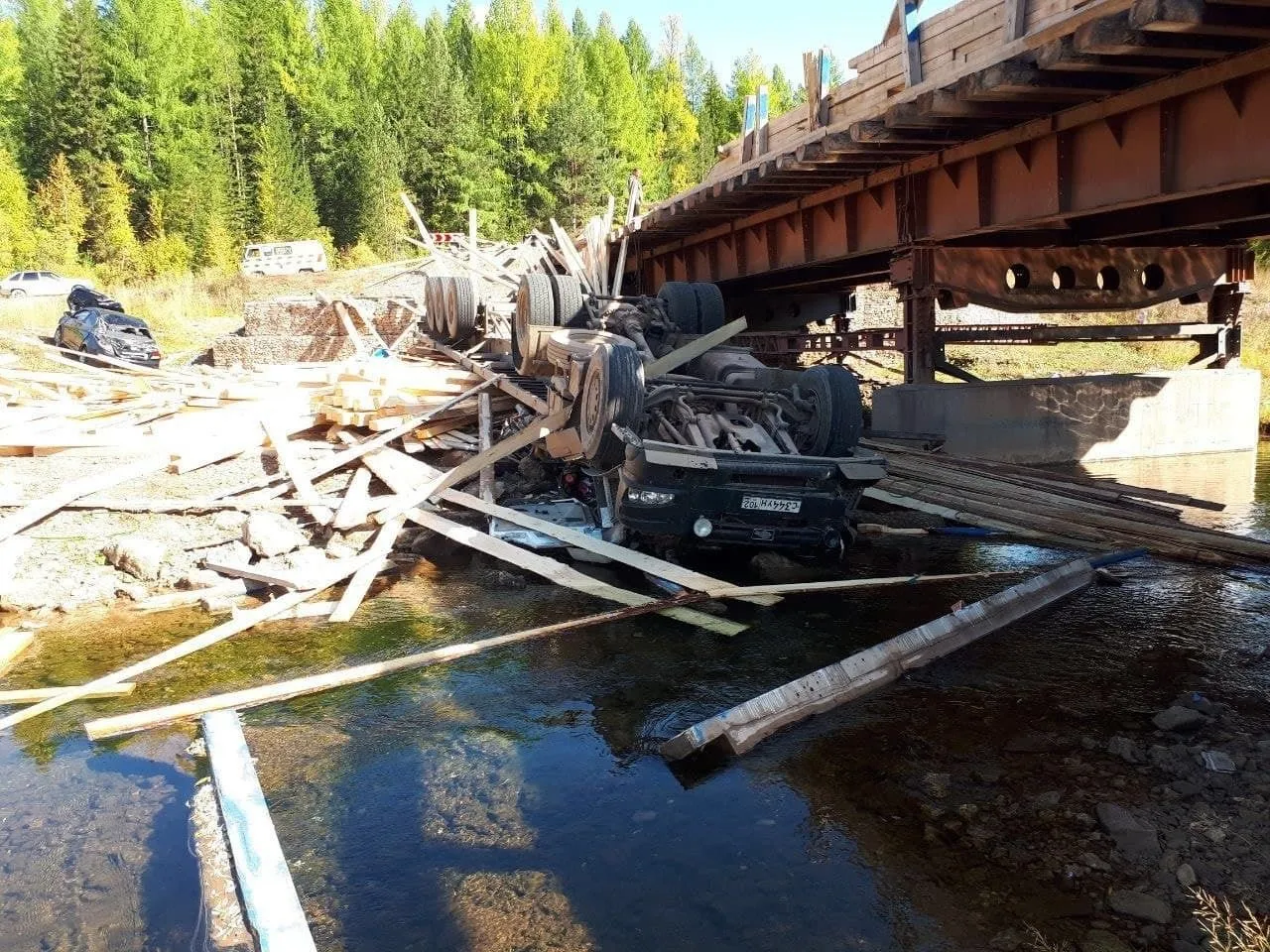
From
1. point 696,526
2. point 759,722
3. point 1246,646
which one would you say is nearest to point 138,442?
point 696,526

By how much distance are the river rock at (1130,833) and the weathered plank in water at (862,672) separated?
160 centimetres

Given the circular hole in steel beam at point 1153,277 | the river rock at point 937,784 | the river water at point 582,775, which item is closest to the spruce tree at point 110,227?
the circular hole in steel beam at point 1153,277

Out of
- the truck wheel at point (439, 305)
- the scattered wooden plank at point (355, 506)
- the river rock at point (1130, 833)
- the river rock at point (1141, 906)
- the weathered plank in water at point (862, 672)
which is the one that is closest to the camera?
the river rock at point (1141, 906)

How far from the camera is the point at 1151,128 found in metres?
8.68

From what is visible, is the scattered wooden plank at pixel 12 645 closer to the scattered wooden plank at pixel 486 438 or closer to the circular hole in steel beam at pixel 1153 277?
the scattered wooden plank at pixel 486 438

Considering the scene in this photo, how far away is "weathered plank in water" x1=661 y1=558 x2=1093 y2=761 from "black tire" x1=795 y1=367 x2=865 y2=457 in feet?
6.62

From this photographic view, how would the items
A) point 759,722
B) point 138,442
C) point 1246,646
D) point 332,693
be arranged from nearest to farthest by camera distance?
point 759,722 → point 332,693 → point 1246,646 → point 138,442

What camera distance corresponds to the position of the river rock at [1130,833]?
3688 millimetres

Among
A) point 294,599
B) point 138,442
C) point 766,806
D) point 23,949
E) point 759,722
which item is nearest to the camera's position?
point 23,949

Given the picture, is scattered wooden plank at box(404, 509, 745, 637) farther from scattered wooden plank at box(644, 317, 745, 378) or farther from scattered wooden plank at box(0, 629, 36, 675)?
scattered wooden plank at box(0, 629, 36, 675)

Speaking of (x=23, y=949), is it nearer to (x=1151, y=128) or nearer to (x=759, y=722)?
(x=759, y=722)

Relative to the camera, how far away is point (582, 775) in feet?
15.2

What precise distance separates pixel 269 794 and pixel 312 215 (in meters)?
49.1

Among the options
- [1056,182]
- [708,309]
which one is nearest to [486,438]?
[708,309]
